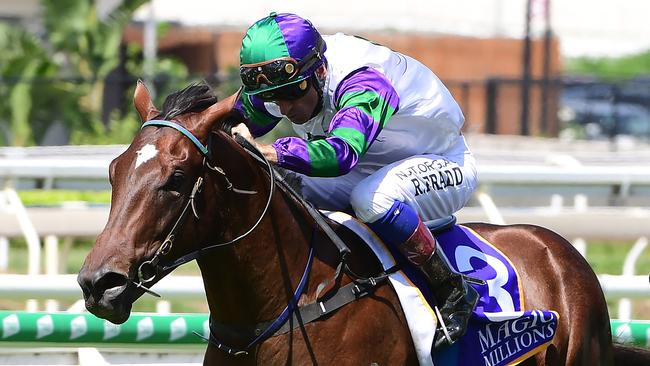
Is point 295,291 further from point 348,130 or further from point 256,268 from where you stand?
point 348,130

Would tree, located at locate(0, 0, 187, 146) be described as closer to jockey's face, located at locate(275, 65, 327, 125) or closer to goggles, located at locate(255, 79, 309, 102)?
jockey's face, located at locate(275, 65, 327, 125)

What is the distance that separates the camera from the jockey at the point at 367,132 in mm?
3561

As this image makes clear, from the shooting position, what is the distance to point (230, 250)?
3.53 metres

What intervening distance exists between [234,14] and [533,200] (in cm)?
2176

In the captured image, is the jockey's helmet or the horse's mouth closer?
the horse's mouth

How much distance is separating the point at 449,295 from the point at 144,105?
1112 millimetres

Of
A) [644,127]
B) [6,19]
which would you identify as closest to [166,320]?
[644,127]

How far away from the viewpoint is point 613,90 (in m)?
20.7

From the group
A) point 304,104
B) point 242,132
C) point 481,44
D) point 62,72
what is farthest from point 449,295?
point 481,44

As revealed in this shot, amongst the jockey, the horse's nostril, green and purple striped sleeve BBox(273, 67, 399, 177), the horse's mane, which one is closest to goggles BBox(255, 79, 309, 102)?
the jockey

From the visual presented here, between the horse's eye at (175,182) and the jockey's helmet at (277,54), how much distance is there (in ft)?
1.50

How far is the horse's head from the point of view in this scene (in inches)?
126

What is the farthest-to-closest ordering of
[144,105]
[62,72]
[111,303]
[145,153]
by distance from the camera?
[62,72] < [144,105] < [145,153] < [111,303]

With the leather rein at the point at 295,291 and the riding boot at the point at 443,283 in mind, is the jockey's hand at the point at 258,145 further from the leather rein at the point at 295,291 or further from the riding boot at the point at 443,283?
the riding boot at the point at 443,283
